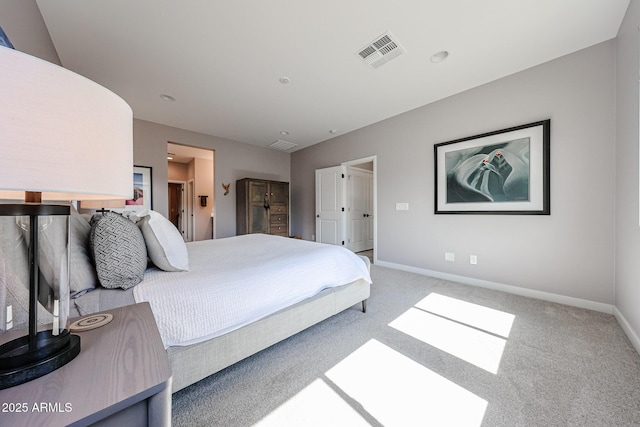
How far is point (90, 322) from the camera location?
0.73m

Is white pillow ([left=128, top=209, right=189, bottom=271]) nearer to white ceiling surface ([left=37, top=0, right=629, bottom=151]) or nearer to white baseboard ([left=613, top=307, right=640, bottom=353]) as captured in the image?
white ceiling surface ([left=37, top=0, right=629, bottom=151])

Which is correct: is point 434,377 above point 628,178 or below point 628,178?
below

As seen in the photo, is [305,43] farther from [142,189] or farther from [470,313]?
[142,189]

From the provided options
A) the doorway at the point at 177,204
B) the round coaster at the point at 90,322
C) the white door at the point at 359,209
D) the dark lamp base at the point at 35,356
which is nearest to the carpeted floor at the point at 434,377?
the round coaster at the point at 90,322

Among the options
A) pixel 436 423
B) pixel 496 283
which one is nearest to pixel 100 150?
pixel 436 423

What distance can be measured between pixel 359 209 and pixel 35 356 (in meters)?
5.01

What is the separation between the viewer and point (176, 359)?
109 cm

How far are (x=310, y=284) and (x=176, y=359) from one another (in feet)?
2.81

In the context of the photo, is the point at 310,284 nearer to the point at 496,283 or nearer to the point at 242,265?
the point at 242,265

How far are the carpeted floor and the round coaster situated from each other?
69 cm

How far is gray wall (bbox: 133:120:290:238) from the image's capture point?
3.85 metres

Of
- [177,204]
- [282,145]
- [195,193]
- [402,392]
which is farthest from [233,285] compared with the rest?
[177,204]

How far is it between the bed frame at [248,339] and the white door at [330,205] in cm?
277

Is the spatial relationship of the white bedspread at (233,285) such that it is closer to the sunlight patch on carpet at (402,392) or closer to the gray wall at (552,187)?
the sunlight patch on carpet at (402,392)
